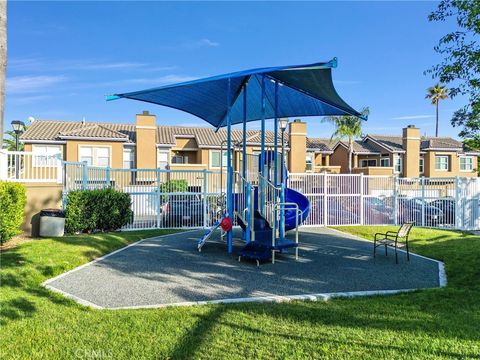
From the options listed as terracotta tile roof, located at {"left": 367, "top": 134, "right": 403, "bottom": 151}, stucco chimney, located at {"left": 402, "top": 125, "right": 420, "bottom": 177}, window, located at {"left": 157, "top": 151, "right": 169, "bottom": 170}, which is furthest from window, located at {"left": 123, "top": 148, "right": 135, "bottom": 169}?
stucco chimney, located at {"left": 402, "top": 125, "right": 420, "bottom": 177}

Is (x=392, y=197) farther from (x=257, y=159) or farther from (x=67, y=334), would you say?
(x=67, y=334)

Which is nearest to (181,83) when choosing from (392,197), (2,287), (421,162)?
(2,287)

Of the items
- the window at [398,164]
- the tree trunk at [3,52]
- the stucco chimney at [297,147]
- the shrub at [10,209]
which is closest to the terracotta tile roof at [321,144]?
the stucco chimney at [297,147]

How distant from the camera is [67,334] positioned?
14.1ft

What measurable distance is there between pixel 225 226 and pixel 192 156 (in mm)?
25551

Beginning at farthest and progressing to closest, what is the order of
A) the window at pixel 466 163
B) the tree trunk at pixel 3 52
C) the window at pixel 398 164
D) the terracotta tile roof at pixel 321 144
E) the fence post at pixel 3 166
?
the window at pixel 466 163 → the window at pixel 398 164 → the terracotta tile roof at pixel 321 144 → the fence post at pixel 3 166 → the tree trunk at pixel 3 52

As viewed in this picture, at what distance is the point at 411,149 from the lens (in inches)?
1511

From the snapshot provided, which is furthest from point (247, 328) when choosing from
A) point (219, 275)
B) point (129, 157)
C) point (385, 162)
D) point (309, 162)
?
point (385, 162)

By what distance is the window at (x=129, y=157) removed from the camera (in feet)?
102

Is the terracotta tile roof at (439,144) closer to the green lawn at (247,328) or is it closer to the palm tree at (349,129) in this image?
the palm tree at (349,129)

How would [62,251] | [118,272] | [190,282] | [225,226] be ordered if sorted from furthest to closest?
[225,226] → [62,251] → [118,272] → [190,282]

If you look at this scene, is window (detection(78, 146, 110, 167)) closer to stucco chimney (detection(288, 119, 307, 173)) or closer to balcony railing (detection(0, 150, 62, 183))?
stucco chimney (detection(288, 119, 307, 173))

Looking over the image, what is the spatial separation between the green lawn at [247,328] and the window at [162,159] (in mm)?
25702

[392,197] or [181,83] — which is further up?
[181,83]
